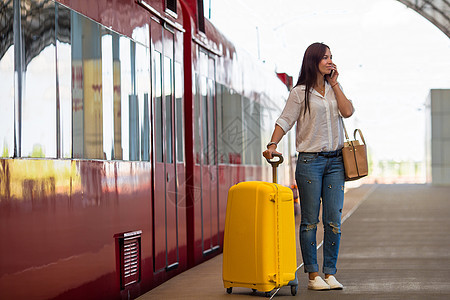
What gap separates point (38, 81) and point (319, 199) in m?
2.56

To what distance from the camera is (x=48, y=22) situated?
5.24 metres

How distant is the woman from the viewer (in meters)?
6.75

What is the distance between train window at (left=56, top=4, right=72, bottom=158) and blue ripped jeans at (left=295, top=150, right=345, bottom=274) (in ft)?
6.47

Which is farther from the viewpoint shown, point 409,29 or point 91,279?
point 409,29

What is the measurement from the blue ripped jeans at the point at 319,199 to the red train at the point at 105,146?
1.27 metres

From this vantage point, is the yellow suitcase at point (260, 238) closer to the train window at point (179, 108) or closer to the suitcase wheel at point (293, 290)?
the suitcase wheel at point (293, 290)

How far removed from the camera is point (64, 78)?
5492 millimetres

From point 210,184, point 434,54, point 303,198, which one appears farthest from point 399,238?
point 434,54

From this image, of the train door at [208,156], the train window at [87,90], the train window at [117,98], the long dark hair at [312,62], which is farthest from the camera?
the train door at [208,156]

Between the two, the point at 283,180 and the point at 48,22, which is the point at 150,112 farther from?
the point at 283,180

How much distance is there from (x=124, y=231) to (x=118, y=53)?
1.30m

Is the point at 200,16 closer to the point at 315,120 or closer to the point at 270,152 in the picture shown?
the point at 315,120

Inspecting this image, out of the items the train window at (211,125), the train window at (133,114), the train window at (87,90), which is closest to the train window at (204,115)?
the train window at (211,125)

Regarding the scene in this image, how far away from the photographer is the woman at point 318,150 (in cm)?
675
